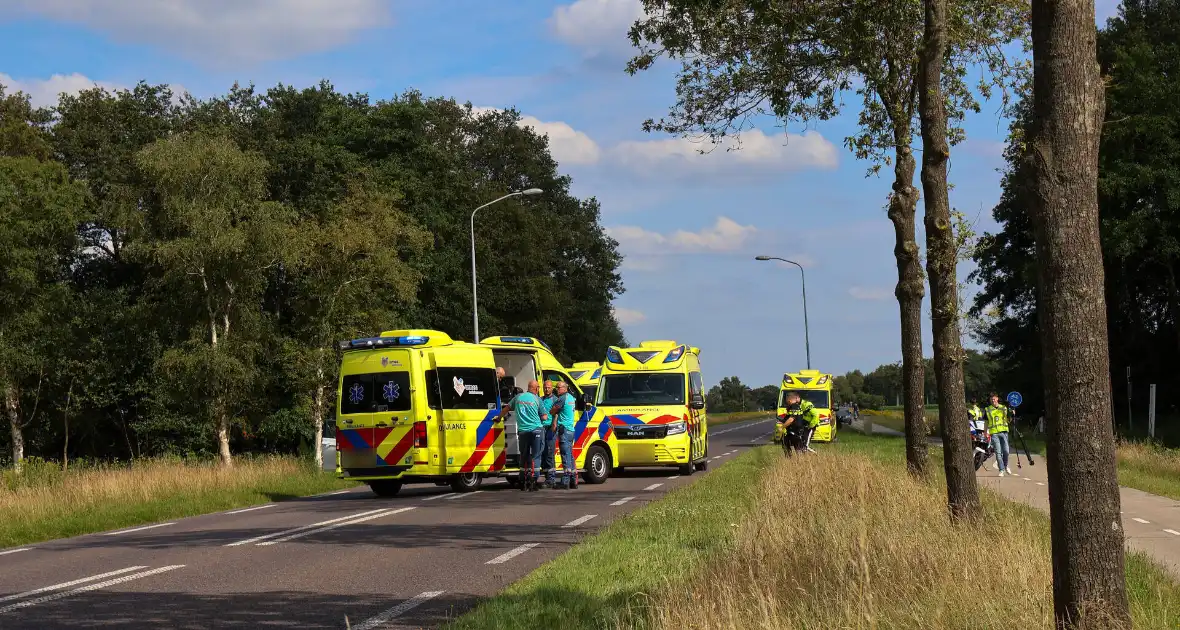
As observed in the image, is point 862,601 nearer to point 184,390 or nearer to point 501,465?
point 501,465

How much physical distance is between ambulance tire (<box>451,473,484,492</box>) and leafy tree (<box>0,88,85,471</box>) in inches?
986

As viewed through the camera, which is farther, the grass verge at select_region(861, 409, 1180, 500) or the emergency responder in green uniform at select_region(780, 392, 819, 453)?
the emergency responder in green uniform at select_region(780, 392, 819, 453)

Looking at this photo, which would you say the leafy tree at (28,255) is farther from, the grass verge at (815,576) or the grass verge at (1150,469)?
the grass verge at (815,576)

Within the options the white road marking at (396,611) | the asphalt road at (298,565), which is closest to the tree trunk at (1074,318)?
the asphalt road at (298,565)

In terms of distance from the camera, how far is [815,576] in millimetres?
7527

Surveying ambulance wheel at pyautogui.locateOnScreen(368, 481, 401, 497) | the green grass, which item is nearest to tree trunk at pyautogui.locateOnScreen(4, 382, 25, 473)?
ambulance wheel at pyautogui.locateOnScreen(368, 481, 401, 497)

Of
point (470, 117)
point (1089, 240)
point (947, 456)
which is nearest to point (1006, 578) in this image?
point (1089, 240)

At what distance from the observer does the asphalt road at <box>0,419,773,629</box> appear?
29.1 feet

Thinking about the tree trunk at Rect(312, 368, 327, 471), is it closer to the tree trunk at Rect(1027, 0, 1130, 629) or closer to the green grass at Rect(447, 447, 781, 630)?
the green grass at Rect(447, 447, 781, 630)

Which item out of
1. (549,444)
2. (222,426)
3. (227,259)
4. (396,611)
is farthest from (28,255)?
(396,611)

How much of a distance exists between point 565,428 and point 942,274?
9486mm

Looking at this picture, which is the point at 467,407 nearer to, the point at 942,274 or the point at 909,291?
the point at 909,291

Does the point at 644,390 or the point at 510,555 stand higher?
the point at 644,390

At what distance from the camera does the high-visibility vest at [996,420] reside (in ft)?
85.2
